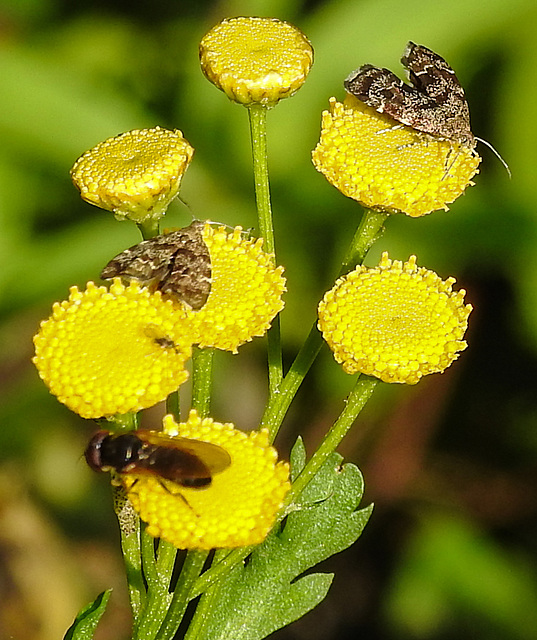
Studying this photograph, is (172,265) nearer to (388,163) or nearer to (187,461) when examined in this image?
(187,461)

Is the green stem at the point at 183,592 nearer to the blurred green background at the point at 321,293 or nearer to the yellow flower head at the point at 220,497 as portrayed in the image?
the yellow flower head at the point at 220,497

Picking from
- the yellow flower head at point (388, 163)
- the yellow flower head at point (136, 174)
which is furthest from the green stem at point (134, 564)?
the yellow flower head at point (388, 163)

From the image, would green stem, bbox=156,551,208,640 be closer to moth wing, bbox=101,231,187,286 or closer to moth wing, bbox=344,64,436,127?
moth wing, bbox=101,231,187,286

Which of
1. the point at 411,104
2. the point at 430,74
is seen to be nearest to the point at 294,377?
the point at 411,104

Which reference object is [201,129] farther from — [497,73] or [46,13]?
[497,73]

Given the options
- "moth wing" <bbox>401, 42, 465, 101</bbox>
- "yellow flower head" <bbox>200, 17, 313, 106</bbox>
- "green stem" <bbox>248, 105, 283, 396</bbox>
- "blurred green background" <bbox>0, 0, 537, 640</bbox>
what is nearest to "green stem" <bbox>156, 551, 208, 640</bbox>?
"green stem" <bbox>248, 105, 283, 396</bbox>
